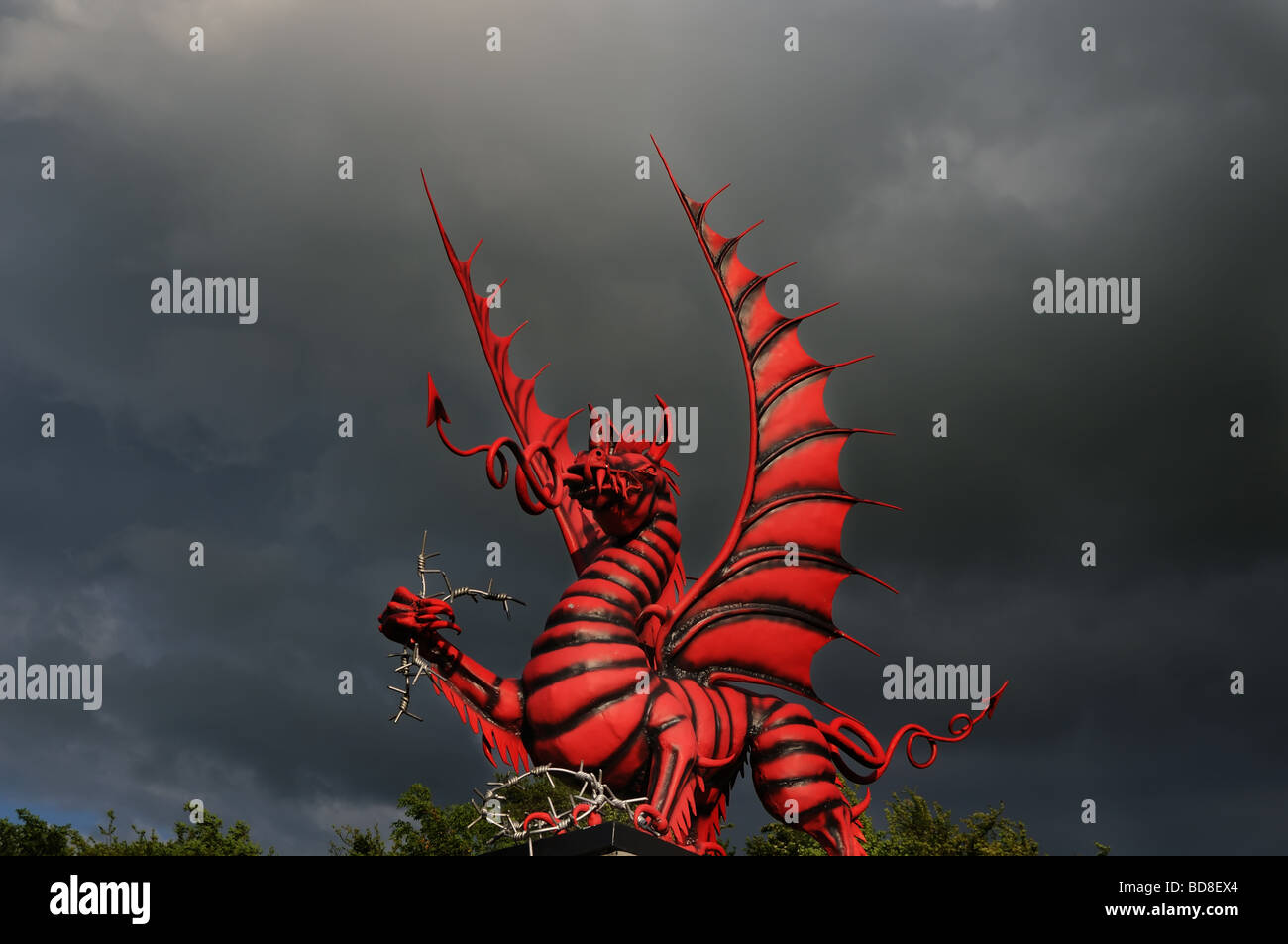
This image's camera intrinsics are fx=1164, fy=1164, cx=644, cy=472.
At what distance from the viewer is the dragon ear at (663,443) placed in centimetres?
1148

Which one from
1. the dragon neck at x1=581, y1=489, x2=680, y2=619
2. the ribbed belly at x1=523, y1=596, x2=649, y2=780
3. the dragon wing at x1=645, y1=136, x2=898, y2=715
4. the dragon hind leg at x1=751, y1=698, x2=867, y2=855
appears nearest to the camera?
the ribbed belly at x1=523, y1=596, x2=649, y2=780

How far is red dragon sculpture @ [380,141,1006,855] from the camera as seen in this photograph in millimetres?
10016

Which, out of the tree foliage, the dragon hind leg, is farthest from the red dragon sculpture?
the tree foliage

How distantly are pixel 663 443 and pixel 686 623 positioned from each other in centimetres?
181

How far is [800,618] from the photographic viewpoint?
452 inches

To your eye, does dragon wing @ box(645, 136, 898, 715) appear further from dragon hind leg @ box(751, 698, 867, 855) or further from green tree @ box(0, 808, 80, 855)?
green tree @ box(0, 808, 80, 855)

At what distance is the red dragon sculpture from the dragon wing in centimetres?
1

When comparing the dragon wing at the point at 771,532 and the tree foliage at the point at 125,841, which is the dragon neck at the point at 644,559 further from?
the tree foliage at the point at 125,841

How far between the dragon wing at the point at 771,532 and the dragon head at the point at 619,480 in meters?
0.91

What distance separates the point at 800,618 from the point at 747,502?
1272mm

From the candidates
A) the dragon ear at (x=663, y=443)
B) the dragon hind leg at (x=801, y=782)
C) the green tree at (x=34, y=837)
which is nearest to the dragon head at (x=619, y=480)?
the dragon ear at (x=663, y=443)
